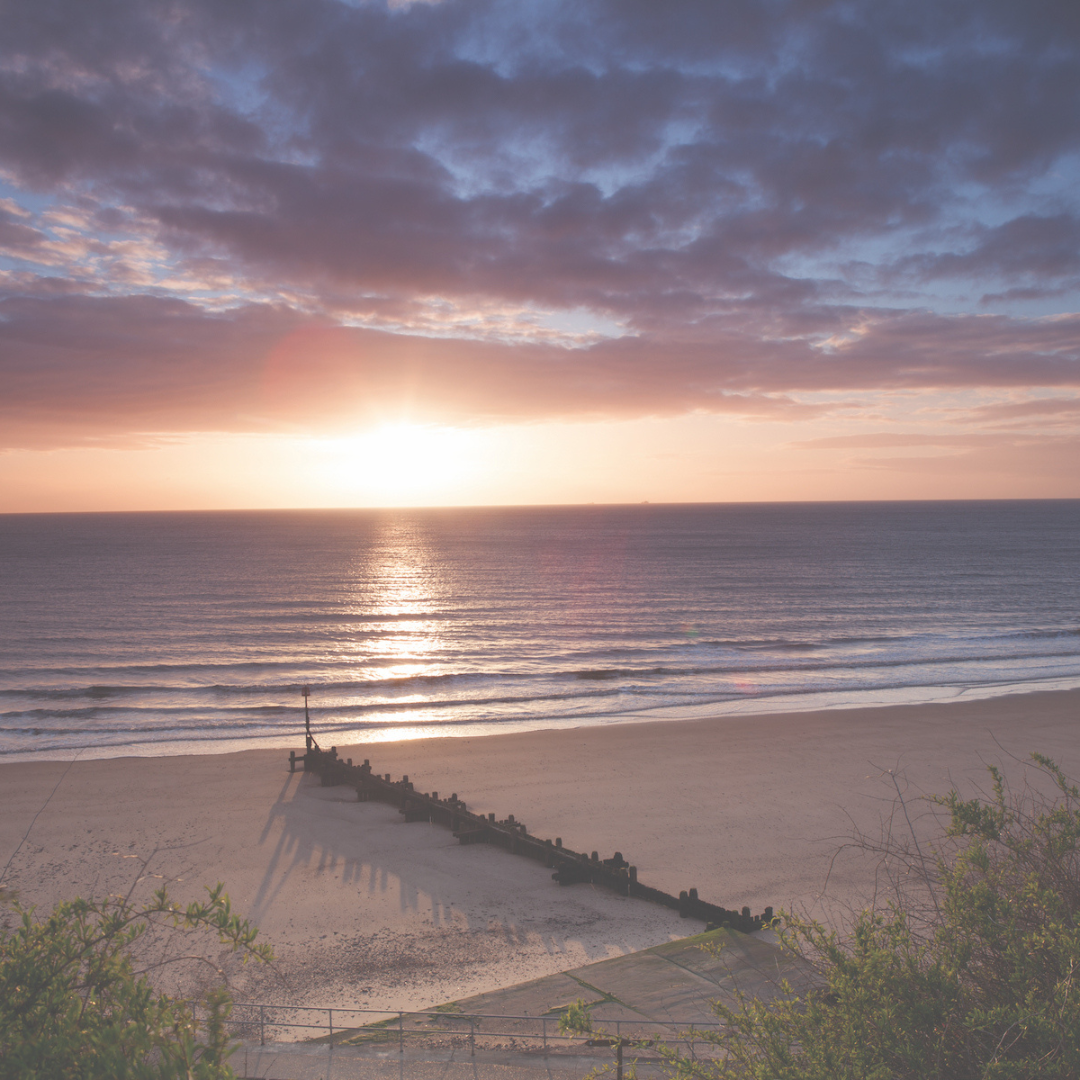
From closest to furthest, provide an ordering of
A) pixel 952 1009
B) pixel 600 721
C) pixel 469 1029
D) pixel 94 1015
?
pixel 94 1015 → pixel 952 1009 → pixel 469 1029 → pixel 600 721

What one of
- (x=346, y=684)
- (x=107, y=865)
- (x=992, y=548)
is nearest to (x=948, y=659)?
(x=346, y=684)

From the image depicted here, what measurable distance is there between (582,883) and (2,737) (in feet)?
86.9

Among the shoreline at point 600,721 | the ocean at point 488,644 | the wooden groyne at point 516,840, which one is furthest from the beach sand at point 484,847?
the ocean at point 488,644

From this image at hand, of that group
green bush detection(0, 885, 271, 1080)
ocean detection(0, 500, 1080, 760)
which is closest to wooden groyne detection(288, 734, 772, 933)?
ocean detection(0, 500, 1080, 760)

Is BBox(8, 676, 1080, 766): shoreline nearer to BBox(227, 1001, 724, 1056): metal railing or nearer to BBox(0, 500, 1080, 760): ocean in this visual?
BBox(0, 500, 1080, 760): ocean

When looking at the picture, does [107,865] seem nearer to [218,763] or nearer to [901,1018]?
[218,763]

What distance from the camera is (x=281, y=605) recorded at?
64625 millimetres

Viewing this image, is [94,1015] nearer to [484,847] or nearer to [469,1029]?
[469,1029]

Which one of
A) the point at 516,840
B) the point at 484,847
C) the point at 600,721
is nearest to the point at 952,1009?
the point at 516,840

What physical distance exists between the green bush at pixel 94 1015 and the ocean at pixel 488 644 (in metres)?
25.7

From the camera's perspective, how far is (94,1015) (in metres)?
4.08

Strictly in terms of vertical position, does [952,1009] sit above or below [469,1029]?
above

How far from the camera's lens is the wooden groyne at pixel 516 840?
46.8ft

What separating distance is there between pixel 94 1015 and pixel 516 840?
14.5 metres
